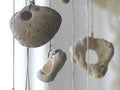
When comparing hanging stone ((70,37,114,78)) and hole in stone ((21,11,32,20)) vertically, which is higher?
hole in stone ((21,11,32,20))

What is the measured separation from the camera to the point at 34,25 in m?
0.53

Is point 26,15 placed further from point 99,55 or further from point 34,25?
point 99,55

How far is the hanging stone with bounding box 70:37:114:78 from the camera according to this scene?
0.55 metres

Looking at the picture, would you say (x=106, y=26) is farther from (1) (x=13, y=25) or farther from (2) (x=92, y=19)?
(1) (x=13, y=25)

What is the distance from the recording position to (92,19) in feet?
2.28

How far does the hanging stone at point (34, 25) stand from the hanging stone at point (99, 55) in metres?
0.06

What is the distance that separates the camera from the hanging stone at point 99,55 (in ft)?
1.82

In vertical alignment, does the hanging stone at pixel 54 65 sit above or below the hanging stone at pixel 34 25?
below

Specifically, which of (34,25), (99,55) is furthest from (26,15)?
(99,55)

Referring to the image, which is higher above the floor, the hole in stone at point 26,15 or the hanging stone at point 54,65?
the hole in stone at point 26,15

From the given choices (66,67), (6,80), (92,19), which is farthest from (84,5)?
(6,80)

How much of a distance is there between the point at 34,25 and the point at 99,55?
13cm

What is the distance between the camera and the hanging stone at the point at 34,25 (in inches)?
20.8

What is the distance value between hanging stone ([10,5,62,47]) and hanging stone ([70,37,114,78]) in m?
0.06
